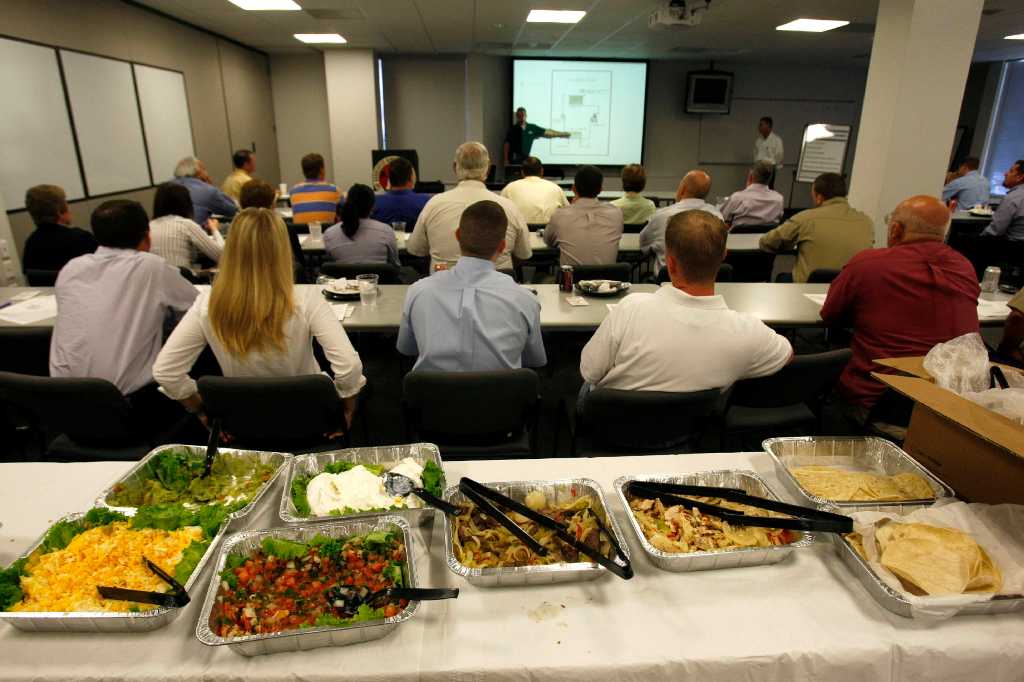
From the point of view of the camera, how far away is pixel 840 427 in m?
3.44

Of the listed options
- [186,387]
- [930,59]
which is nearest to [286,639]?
[186,387]

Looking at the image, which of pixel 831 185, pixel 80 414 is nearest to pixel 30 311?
pixel 80 414

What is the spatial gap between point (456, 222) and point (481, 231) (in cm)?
162

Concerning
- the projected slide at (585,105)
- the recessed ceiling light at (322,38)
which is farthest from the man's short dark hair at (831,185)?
the projected slide at (585,105)

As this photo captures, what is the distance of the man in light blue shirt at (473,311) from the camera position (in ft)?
7.34

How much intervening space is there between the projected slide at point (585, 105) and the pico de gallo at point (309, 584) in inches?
407

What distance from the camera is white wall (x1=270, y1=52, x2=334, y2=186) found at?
10406 millimetres

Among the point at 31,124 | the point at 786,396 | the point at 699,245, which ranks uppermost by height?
the point at 31,124

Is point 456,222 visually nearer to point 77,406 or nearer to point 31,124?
point 77,406

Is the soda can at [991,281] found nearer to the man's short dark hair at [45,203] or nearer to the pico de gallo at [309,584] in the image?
the pico de gallo at [309,584]

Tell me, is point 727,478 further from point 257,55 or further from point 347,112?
point 257,55

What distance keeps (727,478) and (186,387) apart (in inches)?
70.9

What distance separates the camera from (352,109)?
9812 mm

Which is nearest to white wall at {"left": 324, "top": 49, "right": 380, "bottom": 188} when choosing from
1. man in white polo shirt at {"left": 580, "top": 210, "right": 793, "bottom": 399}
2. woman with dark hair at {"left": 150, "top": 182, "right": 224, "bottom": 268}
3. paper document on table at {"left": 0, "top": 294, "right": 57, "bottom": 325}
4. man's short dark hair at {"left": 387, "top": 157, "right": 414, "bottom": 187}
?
man's short dark hair at {"left": 387, "top": 157, "right": 414, "bottom": 187}
